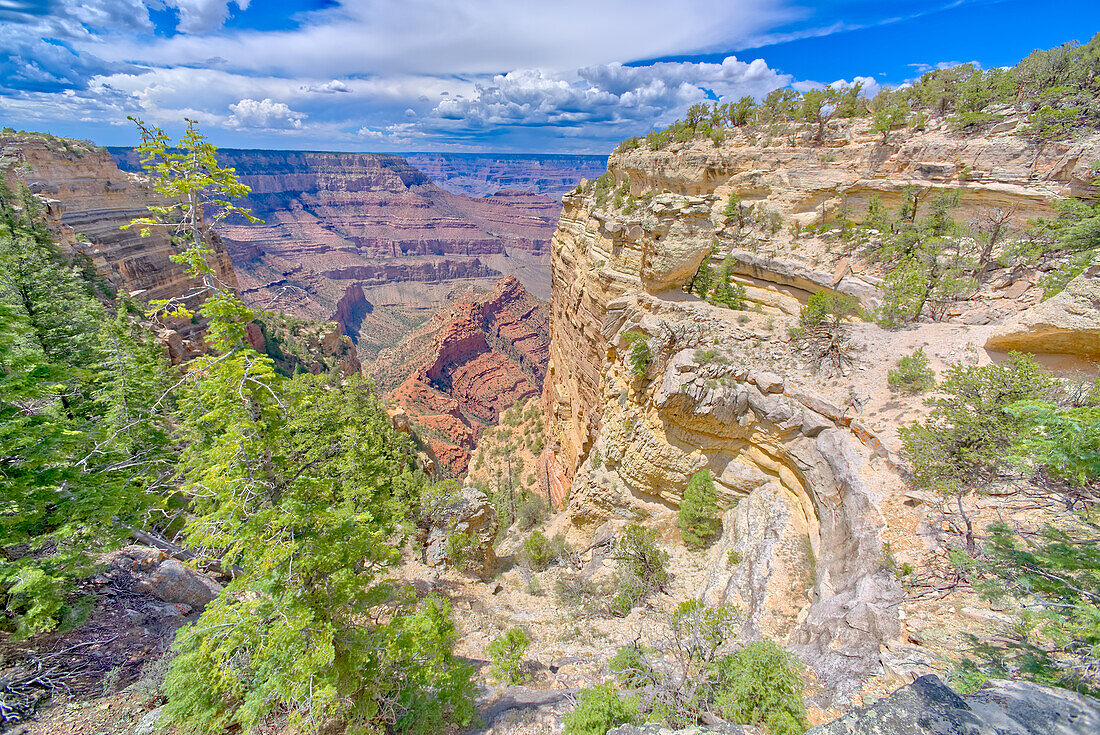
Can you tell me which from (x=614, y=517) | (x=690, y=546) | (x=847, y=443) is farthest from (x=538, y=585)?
(x=847, y=443)

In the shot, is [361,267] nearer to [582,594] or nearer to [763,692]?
[582,594]

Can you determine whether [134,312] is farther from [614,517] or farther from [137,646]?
[614,517]

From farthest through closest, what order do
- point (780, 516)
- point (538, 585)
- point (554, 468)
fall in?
point (554, 468)
point (538, 585)
point (780, 516)

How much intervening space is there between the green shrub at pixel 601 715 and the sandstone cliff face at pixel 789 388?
3198 millimetres

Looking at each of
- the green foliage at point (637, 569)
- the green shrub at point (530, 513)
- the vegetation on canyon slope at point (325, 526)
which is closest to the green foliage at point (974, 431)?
the vegetation on canyon slope at point (325, 526)

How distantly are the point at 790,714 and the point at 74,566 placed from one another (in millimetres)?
12855

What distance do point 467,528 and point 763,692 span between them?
11821mm

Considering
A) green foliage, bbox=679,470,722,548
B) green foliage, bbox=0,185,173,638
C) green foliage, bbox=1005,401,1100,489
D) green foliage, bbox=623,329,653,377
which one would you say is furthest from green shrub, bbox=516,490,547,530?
green foliage, bbox=1005,401,1100,489

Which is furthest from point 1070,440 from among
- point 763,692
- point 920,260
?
point 920,260

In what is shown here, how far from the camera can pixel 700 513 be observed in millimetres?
13477

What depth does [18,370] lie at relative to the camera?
7797 mm

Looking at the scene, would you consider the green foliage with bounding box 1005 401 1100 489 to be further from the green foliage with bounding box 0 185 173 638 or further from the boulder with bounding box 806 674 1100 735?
the green foliage with bounding box 0 185 173 638

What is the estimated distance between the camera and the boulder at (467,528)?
15539 mm

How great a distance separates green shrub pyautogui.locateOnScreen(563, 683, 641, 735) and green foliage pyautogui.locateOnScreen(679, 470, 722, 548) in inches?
297
